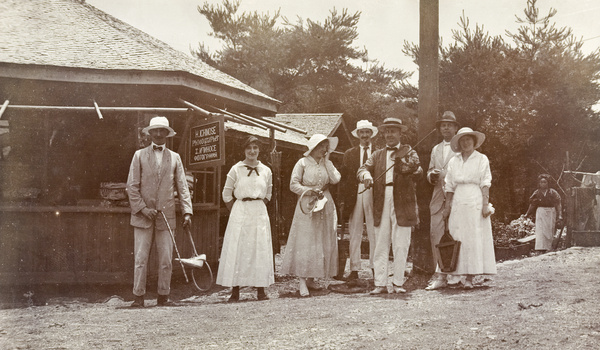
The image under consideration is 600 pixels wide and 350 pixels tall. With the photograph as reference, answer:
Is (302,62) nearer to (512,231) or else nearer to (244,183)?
(512,231)

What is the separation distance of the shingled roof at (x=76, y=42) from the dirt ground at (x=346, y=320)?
333cm

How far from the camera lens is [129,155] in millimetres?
10211

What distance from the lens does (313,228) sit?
305 inches

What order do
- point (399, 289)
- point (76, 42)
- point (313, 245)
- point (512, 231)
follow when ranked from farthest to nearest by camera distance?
point (512, 231) < point (76, 42) < point (313, 245) < point (399, 289)

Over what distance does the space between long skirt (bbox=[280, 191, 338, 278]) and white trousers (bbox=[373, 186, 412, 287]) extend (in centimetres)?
64

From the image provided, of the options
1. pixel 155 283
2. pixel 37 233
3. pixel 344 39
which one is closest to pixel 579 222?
pixel 155 283

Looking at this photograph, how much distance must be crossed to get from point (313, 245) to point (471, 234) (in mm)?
1824

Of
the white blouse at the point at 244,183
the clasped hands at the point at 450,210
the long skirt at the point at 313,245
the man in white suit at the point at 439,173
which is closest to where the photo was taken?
the clasped hands at the point at 450,210

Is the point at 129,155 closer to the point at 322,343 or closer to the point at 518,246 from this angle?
the point at 322,343

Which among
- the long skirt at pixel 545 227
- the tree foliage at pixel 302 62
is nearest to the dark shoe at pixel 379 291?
the long skirt at pixel 545 227

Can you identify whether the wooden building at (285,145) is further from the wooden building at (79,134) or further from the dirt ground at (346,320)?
the dirt ground at (346,320)

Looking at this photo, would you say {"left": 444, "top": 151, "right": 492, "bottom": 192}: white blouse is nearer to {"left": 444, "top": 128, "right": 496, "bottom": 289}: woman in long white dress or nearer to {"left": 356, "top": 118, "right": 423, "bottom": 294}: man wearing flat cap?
{"left": 444, "top": 128, "right": 496, "bottom": 289}: woman in long white dress

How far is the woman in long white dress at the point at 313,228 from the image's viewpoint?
764 centimetres

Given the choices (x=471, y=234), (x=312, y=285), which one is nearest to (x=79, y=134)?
(x=312, y=285)
